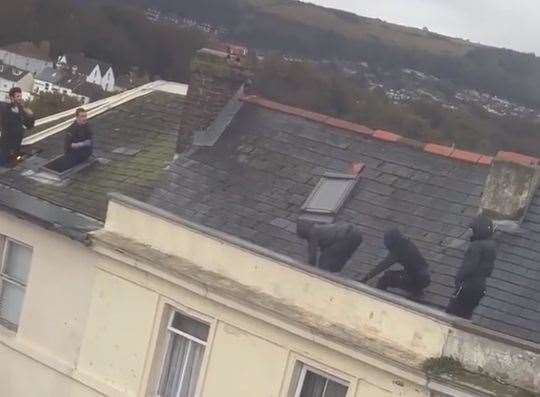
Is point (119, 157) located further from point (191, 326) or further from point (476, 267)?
point (476, 267)

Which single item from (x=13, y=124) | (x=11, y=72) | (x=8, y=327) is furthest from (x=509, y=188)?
(x=11, y=72)

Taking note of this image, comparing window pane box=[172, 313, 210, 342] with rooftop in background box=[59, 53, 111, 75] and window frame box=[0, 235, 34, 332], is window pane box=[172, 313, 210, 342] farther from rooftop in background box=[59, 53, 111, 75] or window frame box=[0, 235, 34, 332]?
rooftop in background box=[59, 53, 111, 75]

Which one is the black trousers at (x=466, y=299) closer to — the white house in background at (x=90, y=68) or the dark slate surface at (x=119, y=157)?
the dark slate surface at (x=119, y=157)

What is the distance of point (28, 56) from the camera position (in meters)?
131

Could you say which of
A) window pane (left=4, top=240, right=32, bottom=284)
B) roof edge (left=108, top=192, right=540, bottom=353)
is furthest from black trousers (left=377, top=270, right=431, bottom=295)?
window pane (left=4, top=240, right=32, bottom=284)

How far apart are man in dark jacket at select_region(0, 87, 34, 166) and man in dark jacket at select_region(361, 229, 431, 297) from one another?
752cm

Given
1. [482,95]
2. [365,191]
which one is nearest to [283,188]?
[365,191]

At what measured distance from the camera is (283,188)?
44.0 ft

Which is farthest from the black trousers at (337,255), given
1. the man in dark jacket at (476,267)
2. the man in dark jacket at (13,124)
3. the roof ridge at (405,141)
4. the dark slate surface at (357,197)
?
the man in dark jacket at (13,124)

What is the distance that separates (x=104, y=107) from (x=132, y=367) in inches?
279

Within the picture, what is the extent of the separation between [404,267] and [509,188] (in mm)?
2173

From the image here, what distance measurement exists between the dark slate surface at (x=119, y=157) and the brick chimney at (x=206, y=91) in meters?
0.71

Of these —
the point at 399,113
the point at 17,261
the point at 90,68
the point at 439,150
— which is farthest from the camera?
the point at 90,68

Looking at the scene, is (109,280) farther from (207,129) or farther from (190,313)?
(207,129)
